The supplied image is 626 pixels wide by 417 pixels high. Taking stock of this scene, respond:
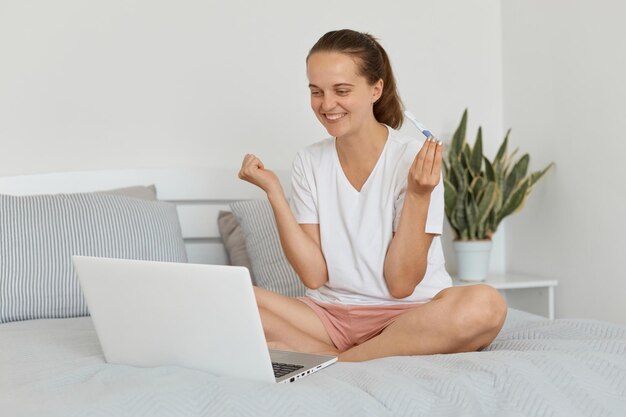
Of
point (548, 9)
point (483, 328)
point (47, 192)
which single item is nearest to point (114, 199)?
point (47, 192)

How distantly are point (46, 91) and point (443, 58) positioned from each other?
1.49 m

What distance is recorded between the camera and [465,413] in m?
1.11

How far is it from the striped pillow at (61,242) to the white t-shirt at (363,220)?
584 mm

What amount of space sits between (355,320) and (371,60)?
59 cm

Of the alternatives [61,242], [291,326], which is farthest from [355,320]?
[61,242]

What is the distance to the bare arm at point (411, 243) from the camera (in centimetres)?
163

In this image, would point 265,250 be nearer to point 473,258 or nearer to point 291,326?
point 291,326

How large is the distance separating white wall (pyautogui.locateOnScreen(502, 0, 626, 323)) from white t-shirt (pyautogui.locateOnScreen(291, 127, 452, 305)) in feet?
3.20

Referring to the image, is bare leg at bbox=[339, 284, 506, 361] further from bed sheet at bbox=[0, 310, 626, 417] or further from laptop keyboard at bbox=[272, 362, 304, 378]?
laptop keyboard at bbox=[272, 362, 304, 378]

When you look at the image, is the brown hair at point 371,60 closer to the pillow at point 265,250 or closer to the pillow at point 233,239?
the pillow at point 265,250

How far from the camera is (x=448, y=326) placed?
146 centimetres

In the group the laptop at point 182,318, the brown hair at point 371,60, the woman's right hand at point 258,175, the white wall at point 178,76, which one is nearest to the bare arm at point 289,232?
A: the woman's right hand at point 258,175

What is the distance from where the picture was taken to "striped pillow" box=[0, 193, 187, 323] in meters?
2.06

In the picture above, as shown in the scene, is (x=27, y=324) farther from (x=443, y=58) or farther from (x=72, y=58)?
(x=443, y=58)
